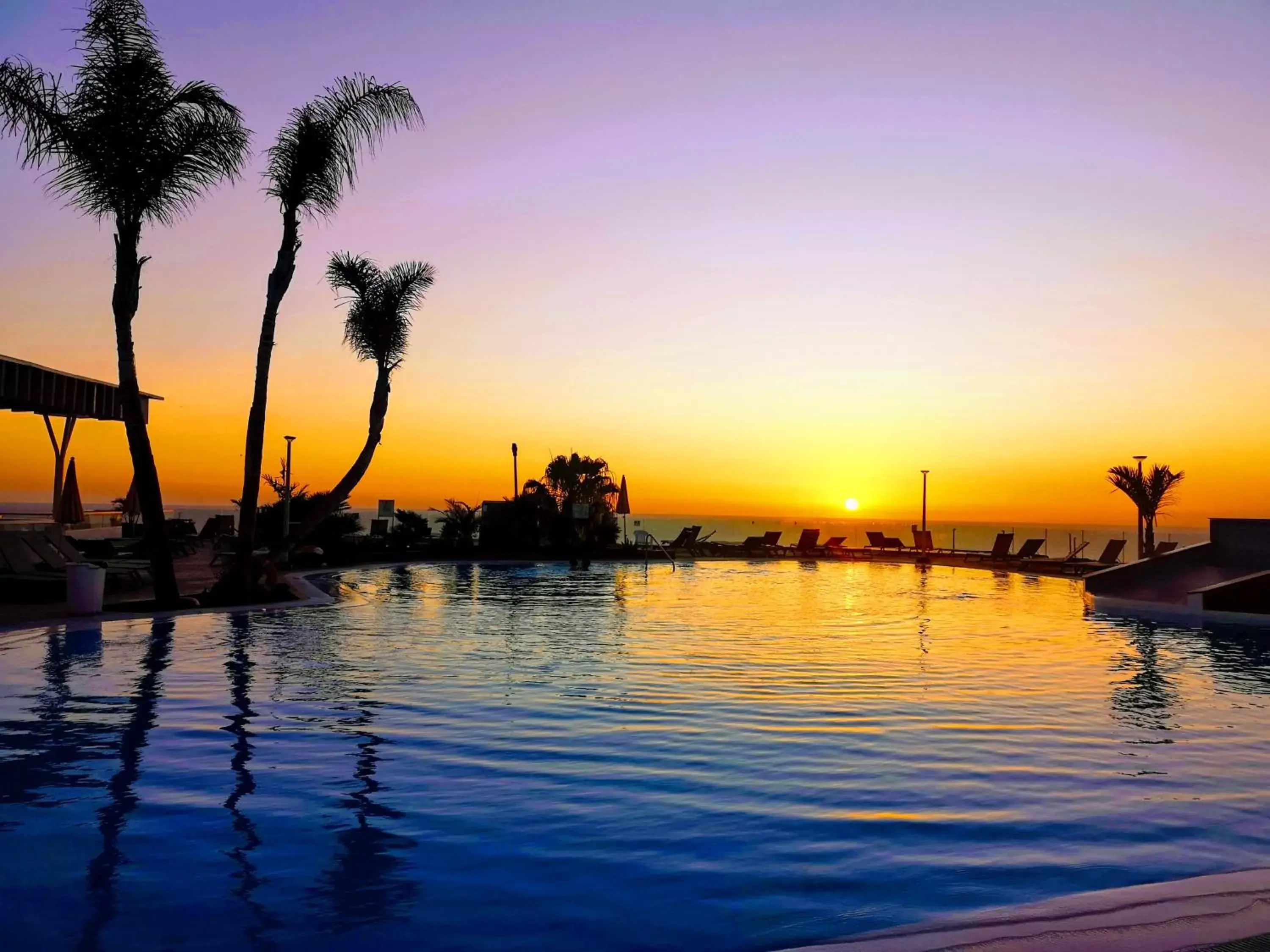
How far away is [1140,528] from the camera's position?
25.9 metres

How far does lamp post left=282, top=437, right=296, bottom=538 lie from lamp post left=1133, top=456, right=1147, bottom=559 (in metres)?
22.7

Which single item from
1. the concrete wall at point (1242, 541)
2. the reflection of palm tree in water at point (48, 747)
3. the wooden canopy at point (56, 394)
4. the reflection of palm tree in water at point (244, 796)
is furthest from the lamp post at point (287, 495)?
the concrete wall at point (1242, 541)

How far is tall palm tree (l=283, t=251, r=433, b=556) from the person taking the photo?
17.5 meters

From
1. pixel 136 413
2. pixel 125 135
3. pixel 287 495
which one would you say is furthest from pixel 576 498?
pixel 125 135

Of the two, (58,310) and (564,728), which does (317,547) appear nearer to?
(58,310)

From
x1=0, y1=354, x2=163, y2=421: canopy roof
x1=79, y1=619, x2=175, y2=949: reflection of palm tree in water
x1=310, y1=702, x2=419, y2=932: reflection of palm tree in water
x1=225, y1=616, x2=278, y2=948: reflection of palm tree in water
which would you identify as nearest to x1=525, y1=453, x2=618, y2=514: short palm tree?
x1=0, y1=354, x2=163, y2=421: canopy roof

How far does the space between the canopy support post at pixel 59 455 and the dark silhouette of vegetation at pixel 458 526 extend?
1146 cm

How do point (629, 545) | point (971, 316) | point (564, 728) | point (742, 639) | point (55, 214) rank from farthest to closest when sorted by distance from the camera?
point (629, 545), point (971, 316), point (55, 214), point (742, 639), point (564, 728)

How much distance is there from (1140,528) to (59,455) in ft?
87.8

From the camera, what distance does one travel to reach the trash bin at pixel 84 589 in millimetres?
11766

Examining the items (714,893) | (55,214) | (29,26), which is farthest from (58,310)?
(714,893)

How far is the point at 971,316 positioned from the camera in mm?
20891

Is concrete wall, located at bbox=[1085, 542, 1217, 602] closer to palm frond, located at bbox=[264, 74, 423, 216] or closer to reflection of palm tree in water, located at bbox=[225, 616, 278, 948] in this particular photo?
palm frond, located at bbox=[264, 74, 423, 216]

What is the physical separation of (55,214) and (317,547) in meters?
11.8
